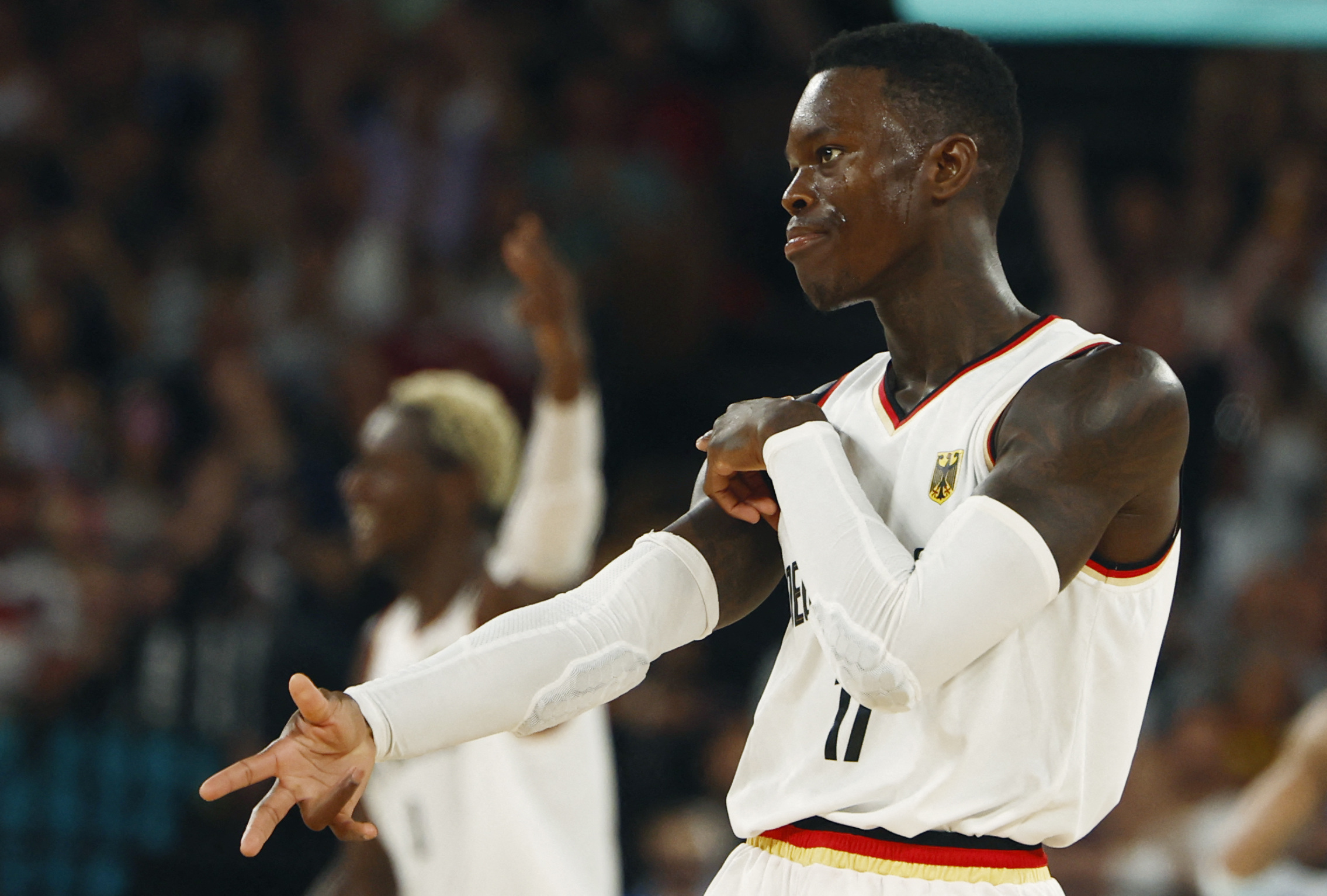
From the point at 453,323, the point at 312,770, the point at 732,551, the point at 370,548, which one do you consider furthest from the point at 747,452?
the point at 453,323

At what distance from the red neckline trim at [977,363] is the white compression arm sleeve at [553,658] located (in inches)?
15.9

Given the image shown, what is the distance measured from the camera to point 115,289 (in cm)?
925

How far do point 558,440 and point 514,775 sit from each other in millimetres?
983

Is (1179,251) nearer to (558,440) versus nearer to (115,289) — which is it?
(558,440)

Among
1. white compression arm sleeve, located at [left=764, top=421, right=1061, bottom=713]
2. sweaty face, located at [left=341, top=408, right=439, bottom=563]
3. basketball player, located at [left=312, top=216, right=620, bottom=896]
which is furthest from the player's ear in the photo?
sweaty face, located at [left=341, top=408, right=439, bottom=563]

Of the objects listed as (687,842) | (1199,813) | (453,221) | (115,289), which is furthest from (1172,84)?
(115,289)

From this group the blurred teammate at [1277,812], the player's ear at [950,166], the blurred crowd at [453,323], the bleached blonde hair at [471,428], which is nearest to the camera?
the player's ear at [950,166]

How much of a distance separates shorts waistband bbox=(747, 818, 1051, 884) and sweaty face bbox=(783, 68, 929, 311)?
831mm

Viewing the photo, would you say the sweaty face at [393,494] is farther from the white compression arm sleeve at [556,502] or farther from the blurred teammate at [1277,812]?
the blurred teammate at [1277,812]

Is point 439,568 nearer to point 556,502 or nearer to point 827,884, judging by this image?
point 556,502

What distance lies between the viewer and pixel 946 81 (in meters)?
2.59

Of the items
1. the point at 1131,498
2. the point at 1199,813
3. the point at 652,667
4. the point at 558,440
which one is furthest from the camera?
the point at 652,667

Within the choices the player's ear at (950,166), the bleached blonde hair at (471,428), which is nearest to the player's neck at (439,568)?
the bleached blonde hair at (471,428)

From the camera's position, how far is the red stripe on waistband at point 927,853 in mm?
2365
